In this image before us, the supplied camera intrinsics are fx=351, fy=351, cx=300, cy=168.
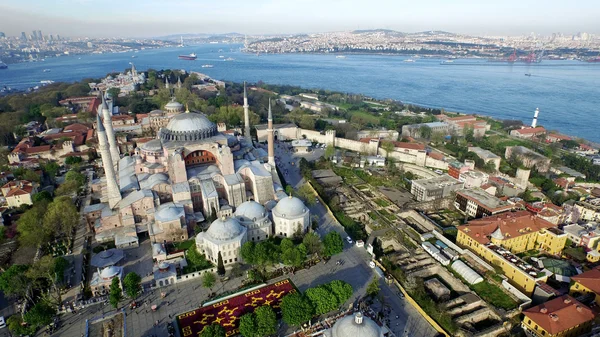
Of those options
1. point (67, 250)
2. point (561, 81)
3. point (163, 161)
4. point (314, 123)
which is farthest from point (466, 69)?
point (67, 250)

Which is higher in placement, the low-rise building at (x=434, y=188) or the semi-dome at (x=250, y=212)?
the semi-dome at (x=250, y=212)

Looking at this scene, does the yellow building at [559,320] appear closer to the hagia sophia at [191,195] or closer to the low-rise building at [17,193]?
the hagia sophia at [191,195]

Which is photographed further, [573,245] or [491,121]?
[491,121]

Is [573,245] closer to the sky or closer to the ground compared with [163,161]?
closer to the ground

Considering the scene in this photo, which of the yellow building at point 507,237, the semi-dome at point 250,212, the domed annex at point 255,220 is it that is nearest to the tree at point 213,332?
the domed annex at point 255,220

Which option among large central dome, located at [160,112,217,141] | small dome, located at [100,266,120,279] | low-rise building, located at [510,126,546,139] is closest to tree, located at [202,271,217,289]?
small dome, located at [100,266,120,279]

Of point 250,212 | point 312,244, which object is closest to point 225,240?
point 250,212

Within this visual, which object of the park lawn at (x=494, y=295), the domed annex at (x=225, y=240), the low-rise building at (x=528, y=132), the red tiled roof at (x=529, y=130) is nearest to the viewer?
the park lawn at (x=494, y=295)

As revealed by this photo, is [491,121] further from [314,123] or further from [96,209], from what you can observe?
[96,209]
